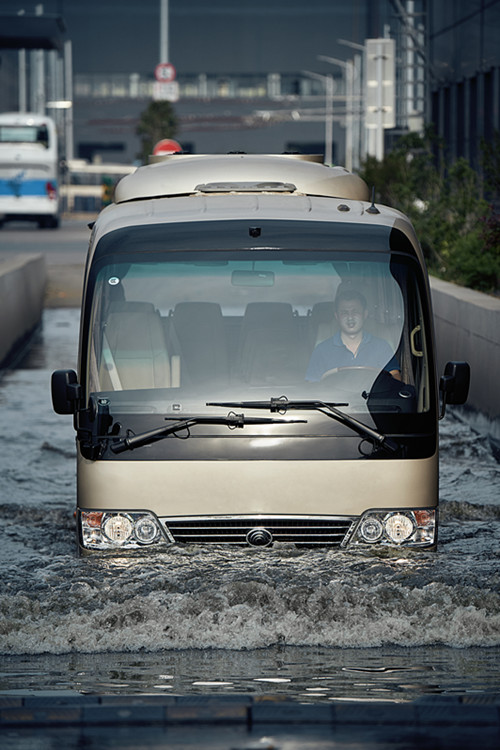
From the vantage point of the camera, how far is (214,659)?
6352mm

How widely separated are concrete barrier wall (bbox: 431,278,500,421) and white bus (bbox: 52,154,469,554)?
223 inches

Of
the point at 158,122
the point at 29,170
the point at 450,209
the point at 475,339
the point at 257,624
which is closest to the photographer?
the point at 257,624

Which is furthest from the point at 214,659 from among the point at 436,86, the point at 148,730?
the point at 436,86

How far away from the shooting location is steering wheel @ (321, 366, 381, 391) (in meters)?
7.51

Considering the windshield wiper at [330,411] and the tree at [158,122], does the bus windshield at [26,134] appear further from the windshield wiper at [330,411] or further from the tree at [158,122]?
the windshield wiper at [330,411]

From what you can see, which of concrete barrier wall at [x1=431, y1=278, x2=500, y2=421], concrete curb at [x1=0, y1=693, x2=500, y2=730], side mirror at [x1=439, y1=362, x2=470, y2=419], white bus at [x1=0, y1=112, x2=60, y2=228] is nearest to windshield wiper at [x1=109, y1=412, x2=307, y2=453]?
side mirror at [x1=439, y1=362, x2=470, y2=419]

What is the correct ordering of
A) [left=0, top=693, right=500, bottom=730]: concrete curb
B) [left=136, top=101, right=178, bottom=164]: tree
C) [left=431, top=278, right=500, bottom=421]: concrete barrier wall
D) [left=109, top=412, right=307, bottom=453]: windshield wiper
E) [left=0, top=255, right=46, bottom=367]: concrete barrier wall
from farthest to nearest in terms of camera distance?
[left=136, top=101, right=178, bottom=164]: tree → [left=0, top=255, right=46, bottom=367]: concrete barrier wall → [left=431, top=278, right=500, bottom=421]: concrete barrier wall → [left=109, top=412, right=307, bottom=453]: windshield wiper → [left=0, top=693, right=500, bottom=730]: concrete curb

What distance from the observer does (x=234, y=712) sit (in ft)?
16.8

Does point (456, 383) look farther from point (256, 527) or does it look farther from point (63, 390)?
point (63, 390)

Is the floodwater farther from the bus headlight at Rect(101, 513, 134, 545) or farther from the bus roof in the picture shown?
the bus roof

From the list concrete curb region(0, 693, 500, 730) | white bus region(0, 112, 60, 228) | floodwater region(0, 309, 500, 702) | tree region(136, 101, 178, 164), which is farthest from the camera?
tree region(136, 101, 178, 164)

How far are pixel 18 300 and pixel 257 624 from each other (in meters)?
15.6

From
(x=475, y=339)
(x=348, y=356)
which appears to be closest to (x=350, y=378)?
(x=348, y=356)

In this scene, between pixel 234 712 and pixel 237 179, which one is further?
pixel 237 179
